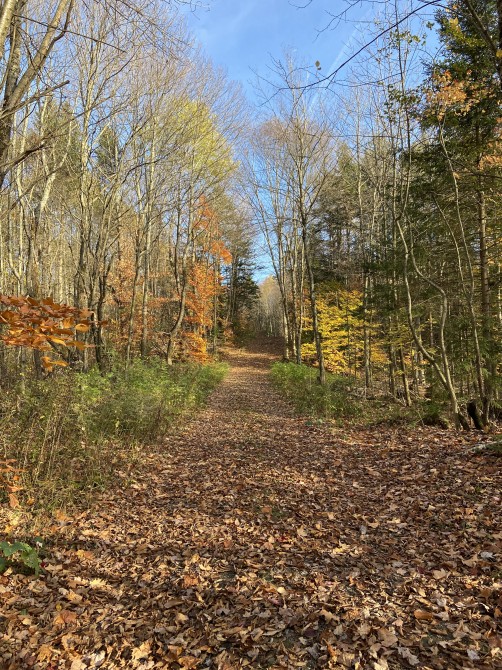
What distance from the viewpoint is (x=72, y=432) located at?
19.0ft

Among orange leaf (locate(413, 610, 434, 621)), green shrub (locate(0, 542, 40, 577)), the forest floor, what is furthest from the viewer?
green shrub (locate(0, 542, 40, 577))

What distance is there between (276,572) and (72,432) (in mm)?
3755

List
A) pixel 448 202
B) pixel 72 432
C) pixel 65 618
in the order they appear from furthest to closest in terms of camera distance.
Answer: pixel 448 202
pixel 72 432
pixel 65 618

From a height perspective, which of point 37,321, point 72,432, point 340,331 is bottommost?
point 72,432

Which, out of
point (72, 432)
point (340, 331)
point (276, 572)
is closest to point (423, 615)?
point (276, 572)

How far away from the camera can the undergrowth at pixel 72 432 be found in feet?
16.1

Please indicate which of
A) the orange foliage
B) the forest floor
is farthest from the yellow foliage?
the orange foliage

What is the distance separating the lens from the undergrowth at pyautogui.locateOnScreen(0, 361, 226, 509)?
4895 mm

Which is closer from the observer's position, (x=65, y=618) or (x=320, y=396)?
(x=65, y=618)

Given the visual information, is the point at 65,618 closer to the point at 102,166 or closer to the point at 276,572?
the point at 276,572

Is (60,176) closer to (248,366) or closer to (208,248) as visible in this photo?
(208,248)

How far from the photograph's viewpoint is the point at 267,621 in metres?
2.91

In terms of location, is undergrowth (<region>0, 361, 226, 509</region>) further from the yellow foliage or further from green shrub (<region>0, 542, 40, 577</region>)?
the yellow foliage

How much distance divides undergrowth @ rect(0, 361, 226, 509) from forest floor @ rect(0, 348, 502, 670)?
1.37ft
